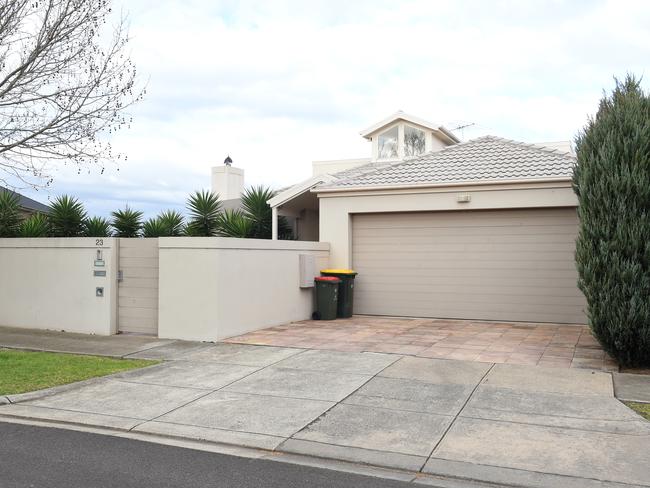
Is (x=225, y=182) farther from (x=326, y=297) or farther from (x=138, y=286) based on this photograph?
(x=138, y=286)

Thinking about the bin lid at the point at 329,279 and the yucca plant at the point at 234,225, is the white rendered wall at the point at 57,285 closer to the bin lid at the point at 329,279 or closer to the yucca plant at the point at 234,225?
the bin lid at the point at 329,279

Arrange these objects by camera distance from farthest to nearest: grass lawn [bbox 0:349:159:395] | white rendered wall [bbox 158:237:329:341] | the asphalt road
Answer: white rendered wall [bbox 158:237:329:341], grass lawn [bbox 0:349:159:395], the asphalt road

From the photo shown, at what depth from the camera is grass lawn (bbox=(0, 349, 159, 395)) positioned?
8.15 m

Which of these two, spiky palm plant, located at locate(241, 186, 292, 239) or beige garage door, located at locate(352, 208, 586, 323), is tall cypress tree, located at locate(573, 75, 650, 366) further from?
spiky palm plant, located at locate(241, 186, 292, 239)

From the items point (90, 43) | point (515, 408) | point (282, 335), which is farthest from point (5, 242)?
point (515, 408)

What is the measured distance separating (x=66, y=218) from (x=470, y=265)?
10.3 meters

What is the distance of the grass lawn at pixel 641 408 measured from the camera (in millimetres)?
6623

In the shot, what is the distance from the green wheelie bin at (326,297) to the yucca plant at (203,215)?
14.9 ft

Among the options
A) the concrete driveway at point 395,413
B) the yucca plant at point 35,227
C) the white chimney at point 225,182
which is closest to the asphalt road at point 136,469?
the concrete driveway at point 395,413

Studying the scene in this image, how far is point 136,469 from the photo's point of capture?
5.22 meters

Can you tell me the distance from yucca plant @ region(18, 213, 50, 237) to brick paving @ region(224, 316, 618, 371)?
7.05 m

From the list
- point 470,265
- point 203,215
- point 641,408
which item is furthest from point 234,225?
point 641,408

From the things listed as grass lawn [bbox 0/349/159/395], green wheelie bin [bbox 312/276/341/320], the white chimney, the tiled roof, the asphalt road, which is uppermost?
the white chimney

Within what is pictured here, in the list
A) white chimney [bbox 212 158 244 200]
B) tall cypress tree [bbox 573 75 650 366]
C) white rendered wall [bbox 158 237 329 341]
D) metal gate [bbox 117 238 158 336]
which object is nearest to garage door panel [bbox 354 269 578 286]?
white rendered wall [bbox 158 237 329 341]
